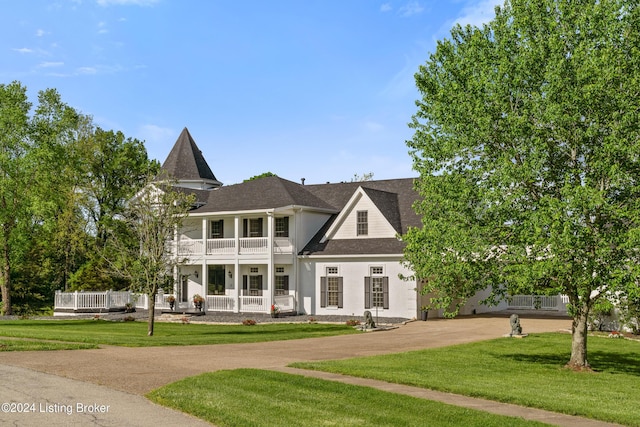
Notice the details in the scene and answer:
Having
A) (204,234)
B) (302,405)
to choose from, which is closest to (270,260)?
(204,234)

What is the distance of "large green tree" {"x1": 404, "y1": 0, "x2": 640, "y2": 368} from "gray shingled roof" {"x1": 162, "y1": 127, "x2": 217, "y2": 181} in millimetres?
34321

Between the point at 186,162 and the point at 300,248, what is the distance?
676 inches

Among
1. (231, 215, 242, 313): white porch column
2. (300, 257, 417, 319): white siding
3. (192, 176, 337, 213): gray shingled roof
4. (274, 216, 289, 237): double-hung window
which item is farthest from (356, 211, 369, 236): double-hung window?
(231, 215, 242, 313): white porch column

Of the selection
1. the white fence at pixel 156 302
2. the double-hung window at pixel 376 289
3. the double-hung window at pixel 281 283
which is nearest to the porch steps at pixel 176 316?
the white fence at pixel 156 302

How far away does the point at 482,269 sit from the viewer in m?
19.8

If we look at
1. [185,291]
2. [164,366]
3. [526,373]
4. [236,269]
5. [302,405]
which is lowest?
[526,373]

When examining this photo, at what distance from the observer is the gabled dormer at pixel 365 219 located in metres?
39.2

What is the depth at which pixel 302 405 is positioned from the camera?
40.8 feet

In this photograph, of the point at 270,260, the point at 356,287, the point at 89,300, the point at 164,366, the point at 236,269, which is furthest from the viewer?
the point at 89,300

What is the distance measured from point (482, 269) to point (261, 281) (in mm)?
24250

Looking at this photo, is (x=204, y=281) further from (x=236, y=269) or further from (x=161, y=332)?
(x=161, y=332)

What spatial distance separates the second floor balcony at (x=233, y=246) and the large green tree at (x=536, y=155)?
66.9ft

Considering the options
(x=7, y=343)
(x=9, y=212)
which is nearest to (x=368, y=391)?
(x=7, y=343)

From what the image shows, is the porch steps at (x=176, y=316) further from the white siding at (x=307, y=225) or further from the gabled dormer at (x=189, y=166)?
the gabled dormer at (x=189, y=166)
